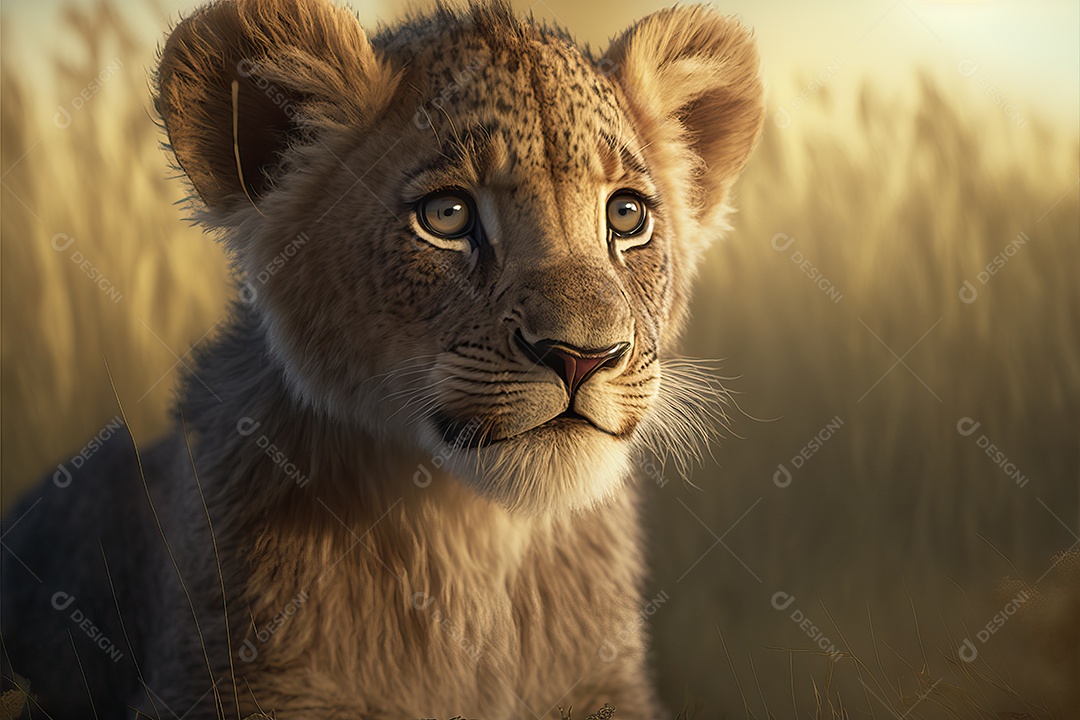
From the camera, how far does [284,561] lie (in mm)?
2510

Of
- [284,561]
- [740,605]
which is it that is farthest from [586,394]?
[740,605]

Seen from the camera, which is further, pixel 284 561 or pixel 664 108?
pixel 664 108

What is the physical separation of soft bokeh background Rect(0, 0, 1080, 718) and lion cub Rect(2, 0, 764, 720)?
2.85ft

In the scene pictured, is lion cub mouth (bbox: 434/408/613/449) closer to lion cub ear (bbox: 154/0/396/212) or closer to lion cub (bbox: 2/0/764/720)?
lion cub (bbox: 2/0/764/720)

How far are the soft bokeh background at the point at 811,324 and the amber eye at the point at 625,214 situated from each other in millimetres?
1111

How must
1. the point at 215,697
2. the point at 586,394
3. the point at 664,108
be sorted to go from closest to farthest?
the point at 586,394 → the point at 215,697 → the point at 664,108

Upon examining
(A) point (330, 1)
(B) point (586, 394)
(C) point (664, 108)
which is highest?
(C) point (664, 108)

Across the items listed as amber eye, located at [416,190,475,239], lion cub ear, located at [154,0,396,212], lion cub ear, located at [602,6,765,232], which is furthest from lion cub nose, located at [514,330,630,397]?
lion cub ear, located at [602,6,765,232]

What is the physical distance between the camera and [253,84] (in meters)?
2.53

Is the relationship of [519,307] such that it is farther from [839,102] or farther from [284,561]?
[839,102]

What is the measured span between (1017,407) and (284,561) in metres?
3.09

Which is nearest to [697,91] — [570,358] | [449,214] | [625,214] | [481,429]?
[625,214]

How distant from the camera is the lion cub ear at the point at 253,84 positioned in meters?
2.44

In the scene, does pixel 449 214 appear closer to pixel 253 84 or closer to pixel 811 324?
pixel 253 84
